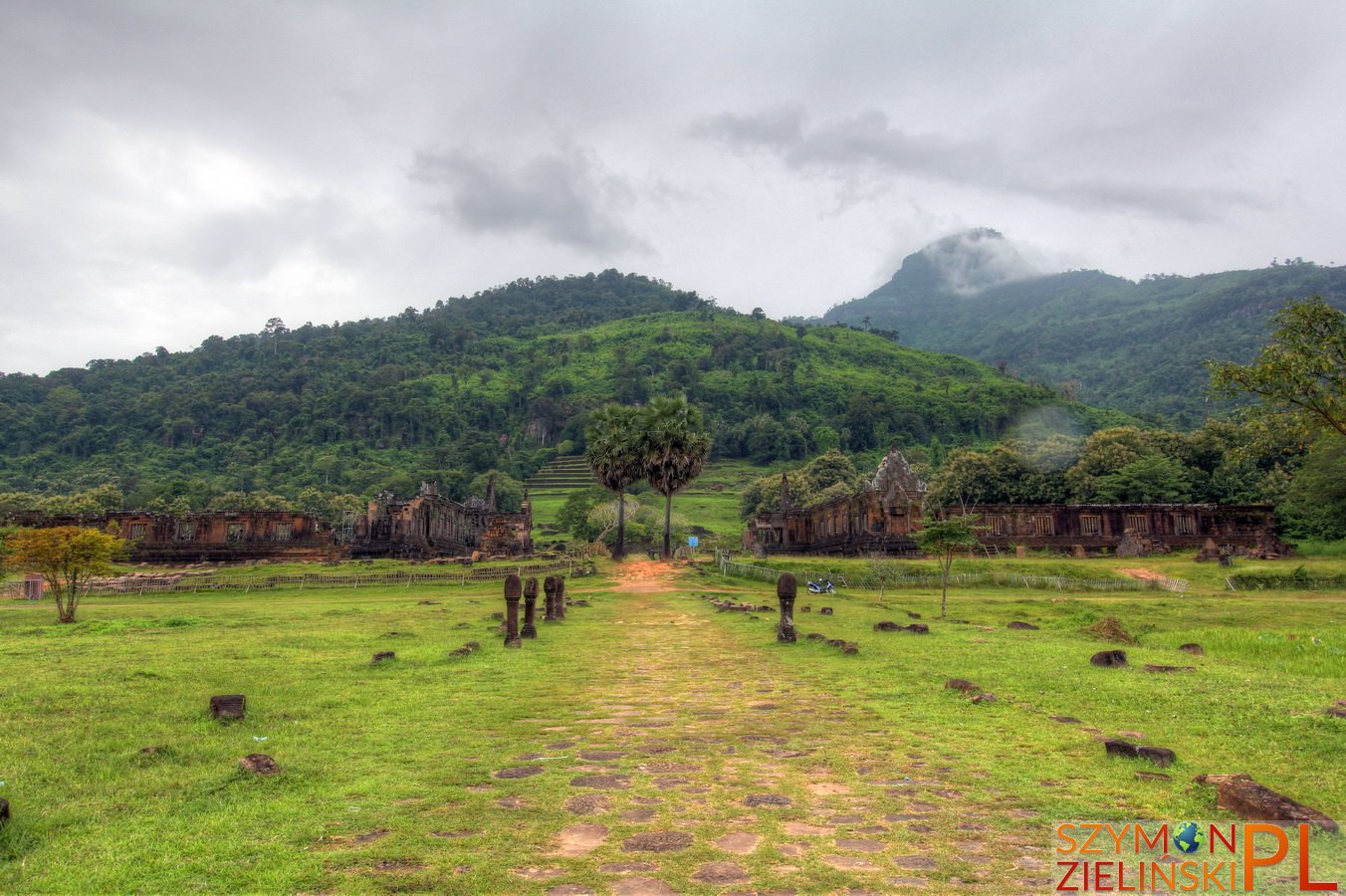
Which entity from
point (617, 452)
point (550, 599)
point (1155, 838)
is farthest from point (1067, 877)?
point (617, 452)

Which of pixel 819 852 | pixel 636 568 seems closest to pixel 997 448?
pixel 636 568

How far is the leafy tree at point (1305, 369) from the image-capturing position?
51.3ft

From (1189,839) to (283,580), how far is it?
40.0m

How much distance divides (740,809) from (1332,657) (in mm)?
13257

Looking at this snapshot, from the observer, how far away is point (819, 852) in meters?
5.13

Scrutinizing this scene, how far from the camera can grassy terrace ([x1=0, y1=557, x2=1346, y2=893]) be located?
493 cm

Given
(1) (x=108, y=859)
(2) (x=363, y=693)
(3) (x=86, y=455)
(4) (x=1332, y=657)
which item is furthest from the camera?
(3) (x=86, y=455)

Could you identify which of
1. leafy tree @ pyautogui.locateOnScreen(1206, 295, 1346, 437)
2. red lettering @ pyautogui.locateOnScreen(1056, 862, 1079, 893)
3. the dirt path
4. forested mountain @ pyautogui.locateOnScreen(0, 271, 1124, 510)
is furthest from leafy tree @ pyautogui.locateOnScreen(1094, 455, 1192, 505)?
forested mountain @ pyautogui.locateOnScreen(0, 271, 1124, 510)

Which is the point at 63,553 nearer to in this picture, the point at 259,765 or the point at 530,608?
the point at 530,608

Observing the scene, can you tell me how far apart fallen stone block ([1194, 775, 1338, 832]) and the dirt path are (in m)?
1.41

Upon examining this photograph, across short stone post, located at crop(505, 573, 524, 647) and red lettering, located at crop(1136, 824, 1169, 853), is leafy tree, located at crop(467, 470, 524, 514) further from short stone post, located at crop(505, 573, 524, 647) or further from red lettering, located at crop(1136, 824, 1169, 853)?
red lettering, located at crop(1136, 824, 1169, 853)

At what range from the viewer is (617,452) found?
53562mm

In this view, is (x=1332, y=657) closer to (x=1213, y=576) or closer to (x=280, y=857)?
(x=280, y=857)

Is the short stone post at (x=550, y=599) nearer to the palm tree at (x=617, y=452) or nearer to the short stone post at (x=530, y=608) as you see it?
the short stone post at (x=530, y=608)
